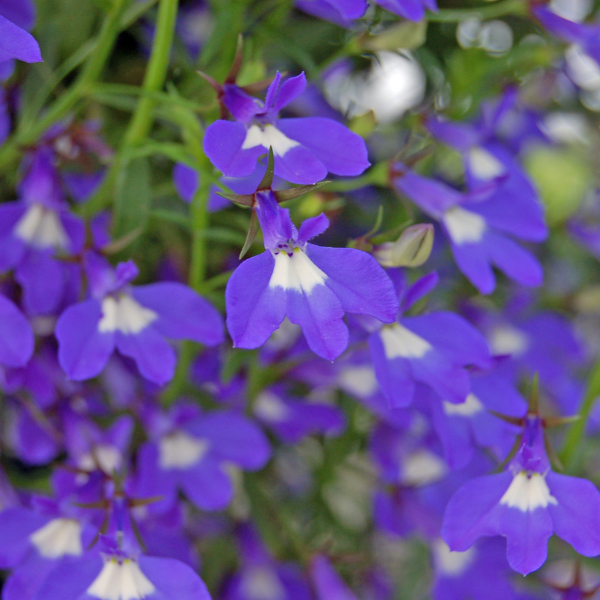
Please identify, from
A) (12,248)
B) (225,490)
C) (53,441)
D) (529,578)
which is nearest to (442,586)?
(529,578)

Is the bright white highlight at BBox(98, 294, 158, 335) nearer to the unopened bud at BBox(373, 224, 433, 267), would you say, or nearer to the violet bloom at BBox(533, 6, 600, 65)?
the unopened bud at BBox(373, 224, 433, 267)

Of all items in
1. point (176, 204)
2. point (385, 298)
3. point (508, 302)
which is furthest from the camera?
point (508, 302)

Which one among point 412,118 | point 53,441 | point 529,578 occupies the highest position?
point 412,118

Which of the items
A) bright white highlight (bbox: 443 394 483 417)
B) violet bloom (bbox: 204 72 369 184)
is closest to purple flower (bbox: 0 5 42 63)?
violet bloom (bbox: 204 72 369 184)

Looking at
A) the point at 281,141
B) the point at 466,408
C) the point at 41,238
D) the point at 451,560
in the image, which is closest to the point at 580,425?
the point at 466,408

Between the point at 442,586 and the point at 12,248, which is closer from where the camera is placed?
the point at 12,248

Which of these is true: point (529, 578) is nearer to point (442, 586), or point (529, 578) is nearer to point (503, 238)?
point (442, 586)
